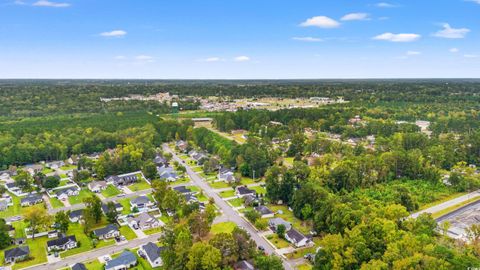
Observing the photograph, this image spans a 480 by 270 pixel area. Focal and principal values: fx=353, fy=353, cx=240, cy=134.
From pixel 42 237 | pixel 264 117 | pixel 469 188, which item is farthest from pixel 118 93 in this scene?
pixel 469 188

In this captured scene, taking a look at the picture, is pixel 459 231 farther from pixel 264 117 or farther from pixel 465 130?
pixel 264 117

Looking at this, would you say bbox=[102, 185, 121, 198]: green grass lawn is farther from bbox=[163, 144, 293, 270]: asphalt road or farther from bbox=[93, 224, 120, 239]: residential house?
bbox=[93, 224, 120, 239]: residential house

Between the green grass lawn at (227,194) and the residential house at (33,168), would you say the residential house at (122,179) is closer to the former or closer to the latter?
the residential house at (33,168)

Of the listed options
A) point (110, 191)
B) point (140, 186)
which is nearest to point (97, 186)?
point (110, 191)

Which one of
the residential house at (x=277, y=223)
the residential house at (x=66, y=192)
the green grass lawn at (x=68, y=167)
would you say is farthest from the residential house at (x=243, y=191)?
the green grass lawn at (x=68, y=167)

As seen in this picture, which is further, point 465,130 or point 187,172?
point 465,130
